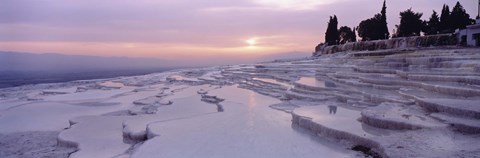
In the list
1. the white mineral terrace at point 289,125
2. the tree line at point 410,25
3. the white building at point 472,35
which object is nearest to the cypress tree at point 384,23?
the tree line at point 410,25

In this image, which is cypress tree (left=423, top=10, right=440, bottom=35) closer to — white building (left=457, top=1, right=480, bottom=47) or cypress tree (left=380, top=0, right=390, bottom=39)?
cypress tree (left=380, top=0, right=390, bottom=39)

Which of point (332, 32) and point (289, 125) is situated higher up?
point (332, 32)

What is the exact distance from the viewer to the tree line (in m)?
26.1

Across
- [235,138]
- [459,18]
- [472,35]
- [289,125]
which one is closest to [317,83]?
[289,125]

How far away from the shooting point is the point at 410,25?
99.6ft

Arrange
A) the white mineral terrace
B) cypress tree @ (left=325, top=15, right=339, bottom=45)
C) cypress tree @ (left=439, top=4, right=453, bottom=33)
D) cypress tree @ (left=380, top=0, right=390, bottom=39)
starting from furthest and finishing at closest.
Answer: cypress tree @ (left=325, top=15, right=339, bottom=45), cypress tree @ (left=380, top=0, right=390, bottom=39), cypress tree @ (left=439, top=4, right=453, bottom=33), the white mineral terrace

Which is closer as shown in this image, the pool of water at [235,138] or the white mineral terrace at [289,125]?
the white mineral terrace at [289,125]

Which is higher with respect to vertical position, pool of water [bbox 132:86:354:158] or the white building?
the white building

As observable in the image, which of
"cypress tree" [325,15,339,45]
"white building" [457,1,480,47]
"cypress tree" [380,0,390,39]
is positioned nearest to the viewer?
"white building" [457,1,480,47]

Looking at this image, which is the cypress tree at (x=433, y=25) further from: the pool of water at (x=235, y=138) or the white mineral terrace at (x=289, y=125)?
the pool of water at (x=235, y=138)

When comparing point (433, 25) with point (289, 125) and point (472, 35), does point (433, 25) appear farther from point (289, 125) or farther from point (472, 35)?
point (289, 125)

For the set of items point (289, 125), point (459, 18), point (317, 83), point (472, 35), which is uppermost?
point (459, 18)

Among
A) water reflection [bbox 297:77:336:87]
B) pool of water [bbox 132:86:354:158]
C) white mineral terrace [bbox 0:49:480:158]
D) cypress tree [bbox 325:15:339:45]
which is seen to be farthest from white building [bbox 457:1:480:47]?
cypress tree [bbox 325:15:339:45]

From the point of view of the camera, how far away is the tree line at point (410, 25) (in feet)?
85.6
